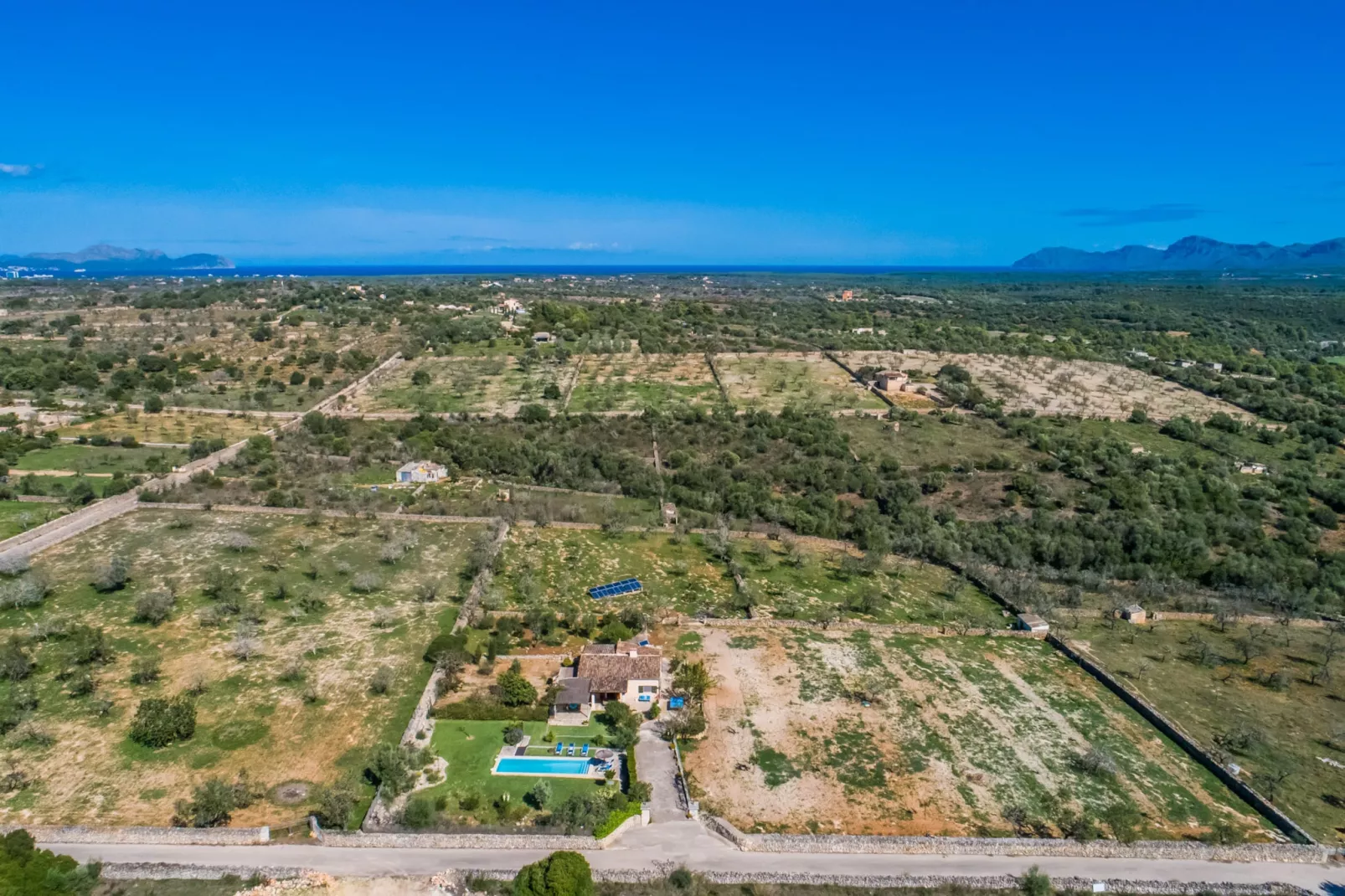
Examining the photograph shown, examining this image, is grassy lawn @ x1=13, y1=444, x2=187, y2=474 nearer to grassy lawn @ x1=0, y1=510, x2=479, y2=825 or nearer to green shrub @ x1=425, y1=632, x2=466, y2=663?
grassy lawn @ x1=0, y1=510, x2=479, y2=825

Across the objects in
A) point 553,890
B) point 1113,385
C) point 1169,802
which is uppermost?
point 1113,385

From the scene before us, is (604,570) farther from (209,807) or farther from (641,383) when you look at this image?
(641,383)

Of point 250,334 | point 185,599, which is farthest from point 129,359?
point 185,599

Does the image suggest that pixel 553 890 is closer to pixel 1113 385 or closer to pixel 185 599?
pixel 185 599

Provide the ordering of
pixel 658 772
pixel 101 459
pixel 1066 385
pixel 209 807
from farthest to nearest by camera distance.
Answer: pixel 1066 385 < pixel 101 459 < pixel 658 772 < pixel 209 807

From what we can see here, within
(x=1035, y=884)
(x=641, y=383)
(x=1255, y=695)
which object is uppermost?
(x=641, y=383)

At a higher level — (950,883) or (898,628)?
(898,628)

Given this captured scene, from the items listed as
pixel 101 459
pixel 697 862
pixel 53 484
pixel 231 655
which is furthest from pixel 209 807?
pixel 101 459
